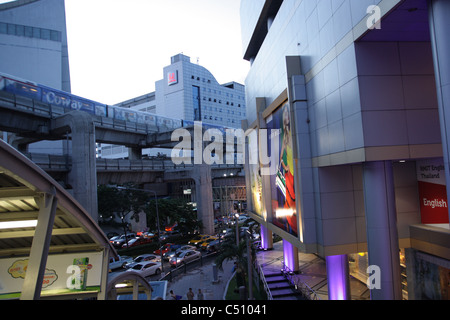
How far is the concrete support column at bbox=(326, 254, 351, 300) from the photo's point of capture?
14266 millimetres

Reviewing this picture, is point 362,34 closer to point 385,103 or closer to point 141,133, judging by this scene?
point 385,103

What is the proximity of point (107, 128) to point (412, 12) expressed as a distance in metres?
31.5

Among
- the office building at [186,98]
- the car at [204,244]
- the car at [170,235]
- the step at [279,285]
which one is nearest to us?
the step at [279,285]

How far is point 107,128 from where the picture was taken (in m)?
34.2

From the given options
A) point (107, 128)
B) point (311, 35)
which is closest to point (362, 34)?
point (311, 35)

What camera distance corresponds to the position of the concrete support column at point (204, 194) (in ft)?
144

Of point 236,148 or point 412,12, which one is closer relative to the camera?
point 412,12

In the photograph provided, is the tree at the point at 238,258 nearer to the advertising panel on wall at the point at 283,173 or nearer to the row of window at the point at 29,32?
the advertising panel on wall at the point at 283,173

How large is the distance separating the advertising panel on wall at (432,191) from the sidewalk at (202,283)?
13245 mm

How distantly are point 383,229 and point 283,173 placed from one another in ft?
25.5

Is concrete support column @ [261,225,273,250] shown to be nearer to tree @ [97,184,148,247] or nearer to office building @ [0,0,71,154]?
tree @ [97,184,148,247]

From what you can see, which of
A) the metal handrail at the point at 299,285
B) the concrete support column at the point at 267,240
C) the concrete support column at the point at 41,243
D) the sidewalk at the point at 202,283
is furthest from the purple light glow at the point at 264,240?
the concrete support column at the point at 41,243

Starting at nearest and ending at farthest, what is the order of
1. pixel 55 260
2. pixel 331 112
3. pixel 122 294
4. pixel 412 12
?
1. pixel 412 12
2. pixel 55 260
3. pixel 331 112
4. pixel 122 294

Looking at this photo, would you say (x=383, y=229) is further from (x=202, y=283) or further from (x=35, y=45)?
(x=35, y=45)
